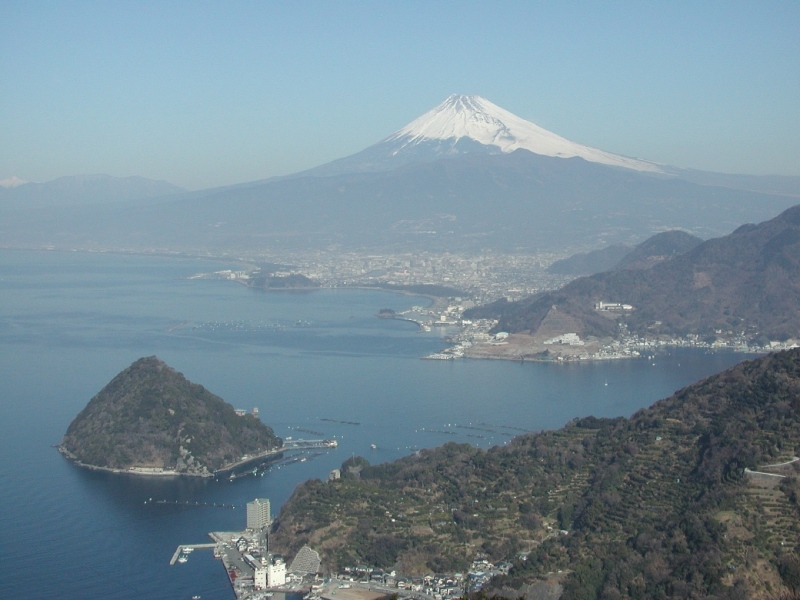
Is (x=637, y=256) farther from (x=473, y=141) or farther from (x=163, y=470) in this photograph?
(x=473, y=141)

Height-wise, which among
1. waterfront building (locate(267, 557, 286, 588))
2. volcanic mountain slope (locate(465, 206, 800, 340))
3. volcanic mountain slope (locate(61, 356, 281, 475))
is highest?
volcanic mountain slope (locate(465, 206, 800, 340))

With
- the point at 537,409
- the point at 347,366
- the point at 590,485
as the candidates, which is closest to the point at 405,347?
the point at 347,366

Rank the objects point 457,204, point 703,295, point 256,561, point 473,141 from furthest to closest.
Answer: point 473,141 < point 457,204 < point 703,295 < point 256,561

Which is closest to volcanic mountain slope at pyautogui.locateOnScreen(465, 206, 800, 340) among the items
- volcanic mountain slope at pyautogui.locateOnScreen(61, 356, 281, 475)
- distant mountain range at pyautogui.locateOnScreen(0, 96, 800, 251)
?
volcanic mountain slope at pyautogui.locateOnScreen(61, 356, 281, 475)

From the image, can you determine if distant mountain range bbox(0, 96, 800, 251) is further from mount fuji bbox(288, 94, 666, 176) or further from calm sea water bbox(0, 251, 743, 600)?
calm sea water bbox(0, 251, 743, 600)

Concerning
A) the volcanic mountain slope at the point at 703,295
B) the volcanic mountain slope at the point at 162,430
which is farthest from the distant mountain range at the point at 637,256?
the volcanic mountain slope at the point at 162,430

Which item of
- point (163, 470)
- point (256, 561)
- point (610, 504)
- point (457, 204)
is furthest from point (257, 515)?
point (457, 204)
